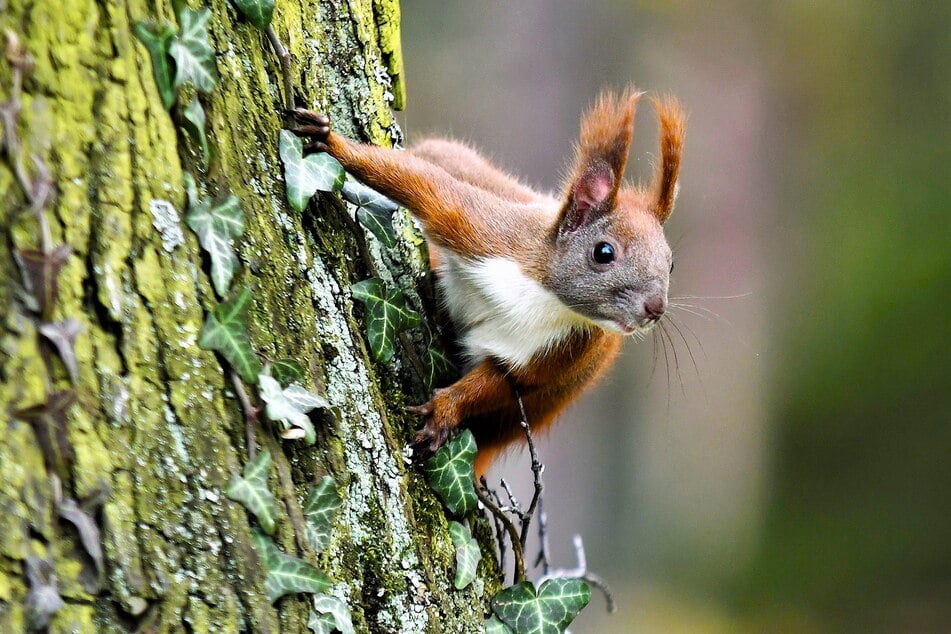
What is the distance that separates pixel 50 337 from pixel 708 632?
8.12m

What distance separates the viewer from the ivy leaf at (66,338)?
161cm

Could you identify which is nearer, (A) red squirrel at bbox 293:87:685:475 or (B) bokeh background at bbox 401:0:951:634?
(A) red squirrel at bbox 293:87:685:475

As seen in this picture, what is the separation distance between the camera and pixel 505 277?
3.24m

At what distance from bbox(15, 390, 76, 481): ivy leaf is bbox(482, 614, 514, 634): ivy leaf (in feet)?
4.21

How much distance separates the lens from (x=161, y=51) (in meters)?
1.83

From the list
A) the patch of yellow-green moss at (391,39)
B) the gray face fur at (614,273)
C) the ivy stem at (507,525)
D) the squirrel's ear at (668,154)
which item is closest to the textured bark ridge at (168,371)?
the ivy stem at (507,525)

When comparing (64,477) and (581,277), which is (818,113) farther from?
(64,477)

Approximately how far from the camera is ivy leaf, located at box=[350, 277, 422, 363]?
240 centimetres

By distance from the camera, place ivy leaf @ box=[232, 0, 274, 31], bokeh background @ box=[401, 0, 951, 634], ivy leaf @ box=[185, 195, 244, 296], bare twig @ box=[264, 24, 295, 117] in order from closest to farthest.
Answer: ivy leaf @ box=[185, 195, 244, 296]
ivy leaf @ box=[232, 0, 274, 31]
bare twig @ box=[264, 24, 295, 117]
bokeh background @ box=[401, 0, 951, 634]

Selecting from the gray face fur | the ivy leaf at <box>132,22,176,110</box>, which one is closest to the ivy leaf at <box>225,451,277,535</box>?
the ivy leaf at <box>132,22,176,110</box>

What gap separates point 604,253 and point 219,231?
5.41ft

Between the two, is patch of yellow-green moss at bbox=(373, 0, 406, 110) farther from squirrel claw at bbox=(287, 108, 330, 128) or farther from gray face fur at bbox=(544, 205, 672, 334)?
gray face fur at bbox=(544, 205, 672, 334)

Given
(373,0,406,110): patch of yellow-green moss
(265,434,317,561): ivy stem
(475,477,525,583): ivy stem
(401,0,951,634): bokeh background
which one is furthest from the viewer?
(401,0,951,634): bokeh background

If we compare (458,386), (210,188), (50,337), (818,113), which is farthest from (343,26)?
(818,113)
